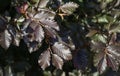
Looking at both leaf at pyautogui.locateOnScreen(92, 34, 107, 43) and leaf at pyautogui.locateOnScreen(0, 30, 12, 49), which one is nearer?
leaf at pyautogui.locateOnScreen(0, 30, 12, 49)

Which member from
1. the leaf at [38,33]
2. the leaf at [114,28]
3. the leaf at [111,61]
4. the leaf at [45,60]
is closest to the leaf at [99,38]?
the leaf at [114,28]

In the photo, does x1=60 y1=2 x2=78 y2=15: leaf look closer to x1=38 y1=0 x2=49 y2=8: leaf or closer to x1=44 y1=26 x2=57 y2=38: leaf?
x1=38 y1=0 x2=49 y2=8: leaf

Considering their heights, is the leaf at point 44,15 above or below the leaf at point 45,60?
above

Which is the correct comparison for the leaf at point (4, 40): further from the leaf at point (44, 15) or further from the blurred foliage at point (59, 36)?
the leaf at point (44, 15)

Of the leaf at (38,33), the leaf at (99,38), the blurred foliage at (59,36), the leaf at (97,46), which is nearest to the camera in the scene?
the leaf at (38,33)

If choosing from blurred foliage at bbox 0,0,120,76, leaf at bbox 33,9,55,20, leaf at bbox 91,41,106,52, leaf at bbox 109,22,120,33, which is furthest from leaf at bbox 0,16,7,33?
leaf at bbox 109,22,120,33

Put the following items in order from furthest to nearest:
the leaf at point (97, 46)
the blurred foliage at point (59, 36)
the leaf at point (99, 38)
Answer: the leaf at point (99, 38) → the leaf at point (97, 46) → the blurred foliage at point (59, 36)

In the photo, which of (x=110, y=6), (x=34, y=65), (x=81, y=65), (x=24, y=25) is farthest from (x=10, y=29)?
(x=110, y=6)
